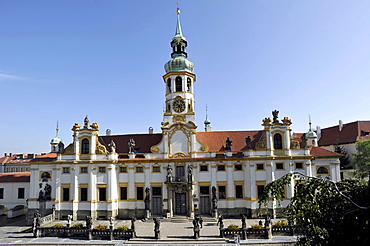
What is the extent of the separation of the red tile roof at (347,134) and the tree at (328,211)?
4976cm

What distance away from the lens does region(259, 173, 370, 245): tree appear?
10281 millimetres

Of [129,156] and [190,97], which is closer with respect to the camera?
[129,156]

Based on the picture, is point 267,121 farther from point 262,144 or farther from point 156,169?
point 156,169

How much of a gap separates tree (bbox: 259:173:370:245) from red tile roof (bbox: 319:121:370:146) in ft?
163

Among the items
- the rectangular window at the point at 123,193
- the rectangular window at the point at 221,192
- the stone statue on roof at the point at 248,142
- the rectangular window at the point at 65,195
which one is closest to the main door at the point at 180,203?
the rectangular window at the point at 221,192

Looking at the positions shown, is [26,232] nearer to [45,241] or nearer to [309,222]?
[45,241]

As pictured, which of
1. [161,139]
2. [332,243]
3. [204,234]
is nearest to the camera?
[332,243]

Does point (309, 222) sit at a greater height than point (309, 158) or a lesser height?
lesser

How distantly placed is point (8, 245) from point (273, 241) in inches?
967

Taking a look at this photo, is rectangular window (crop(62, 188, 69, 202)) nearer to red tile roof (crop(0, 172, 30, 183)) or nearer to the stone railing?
the stone railing

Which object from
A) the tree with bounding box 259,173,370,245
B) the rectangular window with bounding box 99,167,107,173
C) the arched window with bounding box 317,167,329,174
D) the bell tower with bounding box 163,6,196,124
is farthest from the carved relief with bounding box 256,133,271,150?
the tree with bounding box 259,173,370,245

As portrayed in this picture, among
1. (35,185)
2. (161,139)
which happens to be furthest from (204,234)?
(35,185)

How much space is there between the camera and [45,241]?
26266 mm

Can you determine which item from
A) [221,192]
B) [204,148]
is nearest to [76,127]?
[204,148]
